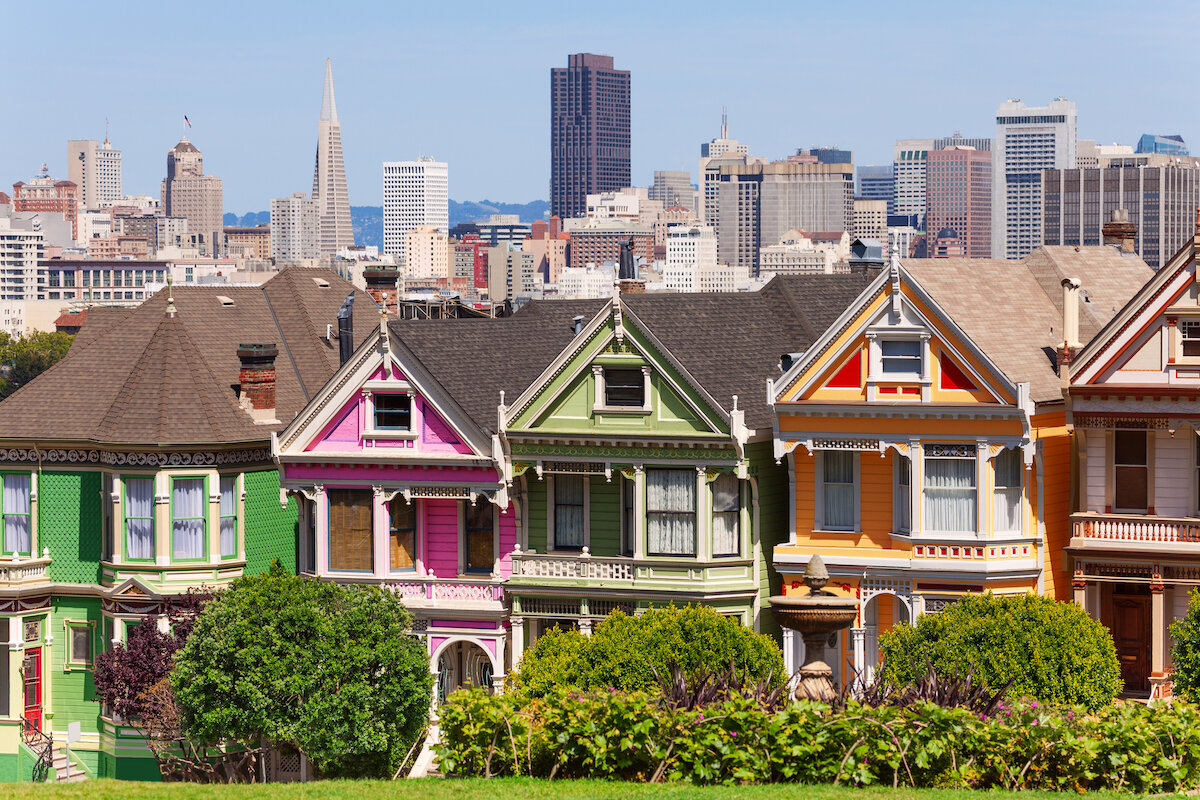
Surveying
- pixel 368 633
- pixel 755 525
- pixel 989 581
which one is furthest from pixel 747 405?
pixel 368 633

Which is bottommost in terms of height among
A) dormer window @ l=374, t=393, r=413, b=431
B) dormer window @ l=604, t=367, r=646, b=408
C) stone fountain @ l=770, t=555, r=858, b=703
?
stone fountain @ l=770, t=555, r=858, b=703

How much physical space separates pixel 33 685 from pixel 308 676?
33.5 ft

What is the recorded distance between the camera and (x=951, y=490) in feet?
141

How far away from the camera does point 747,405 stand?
4478 cm

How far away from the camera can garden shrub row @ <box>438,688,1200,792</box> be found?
101 ft

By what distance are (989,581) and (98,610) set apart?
65.1 feet

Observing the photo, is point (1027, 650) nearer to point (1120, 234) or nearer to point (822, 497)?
point (822, 497)

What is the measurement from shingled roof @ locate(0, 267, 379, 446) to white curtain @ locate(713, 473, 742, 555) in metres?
10.8

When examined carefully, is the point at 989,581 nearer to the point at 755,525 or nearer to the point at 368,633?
the point at 755,525

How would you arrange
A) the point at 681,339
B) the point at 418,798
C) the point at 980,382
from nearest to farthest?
the point at 418,798 < the point at 980,382 < the point at 681,339

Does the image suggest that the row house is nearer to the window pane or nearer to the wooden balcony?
the wooden balcony

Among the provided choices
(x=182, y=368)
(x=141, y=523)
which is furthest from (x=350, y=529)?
(x=182, y=368)

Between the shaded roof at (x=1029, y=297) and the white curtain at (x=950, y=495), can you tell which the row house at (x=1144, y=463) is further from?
the white curtain at (x=950, y=495)

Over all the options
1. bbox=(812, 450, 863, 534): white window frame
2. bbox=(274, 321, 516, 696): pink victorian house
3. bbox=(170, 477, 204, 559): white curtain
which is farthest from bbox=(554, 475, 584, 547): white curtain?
bbox=(170, 477, 204, 559): white curtain
